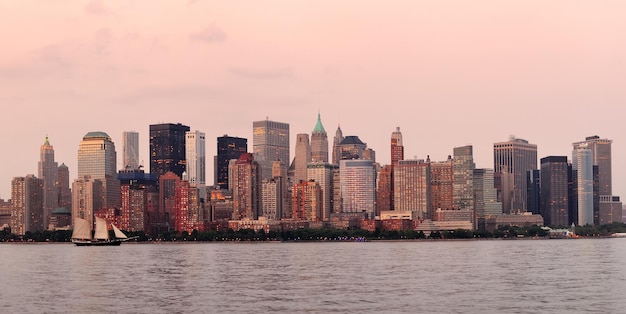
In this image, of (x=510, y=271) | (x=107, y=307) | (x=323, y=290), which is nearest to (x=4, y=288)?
(x=107, y=307)

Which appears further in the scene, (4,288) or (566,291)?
(4,288)

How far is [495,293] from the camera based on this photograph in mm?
97000

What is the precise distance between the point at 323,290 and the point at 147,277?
33.1m

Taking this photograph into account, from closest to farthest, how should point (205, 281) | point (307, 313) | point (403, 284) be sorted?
1. point (307, 313)
2. point (403, 284)
3. point (205, 281)

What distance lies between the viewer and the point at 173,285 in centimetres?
11144

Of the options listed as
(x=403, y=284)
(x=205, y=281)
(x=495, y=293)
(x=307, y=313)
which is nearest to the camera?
(x=307, y=313)

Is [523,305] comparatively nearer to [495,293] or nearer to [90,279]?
[495,293]

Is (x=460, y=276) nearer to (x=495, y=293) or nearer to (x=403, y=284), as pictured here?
(x=403, y=284)

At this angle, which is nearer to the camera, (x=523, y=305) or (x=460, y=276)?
(x=523, y=305)

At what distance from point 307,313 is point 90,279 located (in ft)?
163

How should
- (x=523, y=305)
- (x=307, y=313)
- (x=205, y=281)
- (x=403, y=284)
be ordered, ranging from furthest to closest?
(x=205, y=281)
(x=403, y=284)
(x=523, y=305)
(x=307, y=313)

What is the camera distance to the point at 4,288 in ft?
357

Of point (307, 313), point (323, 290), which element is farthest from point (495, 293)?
point (307, 313)

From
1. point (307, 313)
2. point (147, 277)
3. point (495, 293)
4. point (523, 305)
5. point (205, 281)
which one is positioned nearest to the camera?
point (307, 313)
